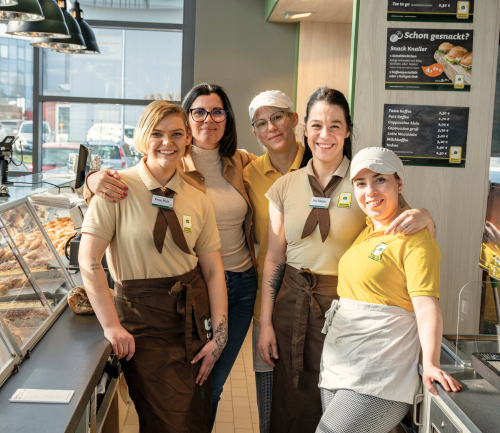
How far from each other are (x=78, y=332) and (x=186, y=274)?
18.7 inches

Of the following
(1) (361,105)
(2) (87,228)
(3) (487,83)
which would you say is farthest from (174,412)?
(3) (487,83)

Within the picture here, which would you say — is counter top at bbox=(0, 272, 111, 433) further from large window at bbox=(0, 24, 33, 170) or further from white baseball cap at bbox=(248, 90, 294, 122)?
large window at bbox=(0, 24, 33, 170)

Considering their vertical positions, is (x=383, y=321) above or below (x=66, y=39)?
below

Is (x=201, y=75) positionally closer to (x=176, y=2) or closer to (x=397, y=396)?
(x=176, y=2)

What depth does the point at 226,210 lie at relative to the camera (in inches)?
94.2

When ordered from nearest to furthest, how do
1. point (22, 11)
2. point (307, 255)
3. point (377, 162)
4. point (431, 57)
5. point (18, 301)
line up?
point (377, 162)
point (18, 301)
point (307, 255)
point (431, 57)
point (22, 11)

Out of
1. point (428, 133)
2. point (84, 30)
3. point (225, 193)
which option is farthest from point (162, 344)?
point (84, 30)

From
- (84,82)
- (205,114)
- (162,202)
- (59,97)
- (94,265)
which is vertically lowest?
(94,265)

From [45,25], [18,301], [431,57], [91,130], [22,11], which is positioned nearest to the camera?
[18,301]

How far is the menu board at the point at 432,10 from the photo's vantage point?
2473 millimetres

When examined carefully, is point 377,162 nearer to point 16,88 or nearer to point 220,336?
point 220,336

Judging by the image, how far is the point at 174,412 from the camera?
201cm

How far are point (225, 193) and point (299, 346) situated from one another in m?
0.76

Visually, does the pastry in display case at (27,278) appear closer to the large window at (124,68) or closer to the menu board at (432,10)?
the menu board at (432,10)
